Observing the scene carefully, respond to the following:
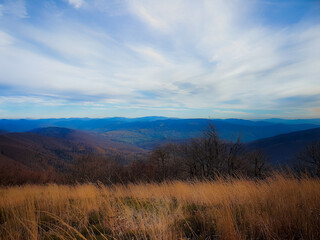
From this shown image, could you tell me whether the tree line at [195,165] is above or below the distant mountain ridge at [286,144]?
above

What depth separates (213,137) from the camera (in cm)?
1393

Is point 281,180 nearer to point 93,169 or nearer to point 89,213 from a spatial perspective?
point 89,213

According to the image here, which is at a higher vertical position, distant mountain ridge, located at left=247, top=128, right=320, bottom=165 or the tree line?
the tree line

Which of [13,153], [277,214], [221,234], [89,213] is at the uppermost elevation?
[277,214]

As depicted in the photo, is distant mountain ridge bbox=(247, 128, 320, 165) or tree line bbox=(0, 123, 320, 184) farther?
distant mountain ridge bbox=(247, 128, 320, 165)

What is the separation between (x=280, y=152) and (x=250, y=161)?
407 feet

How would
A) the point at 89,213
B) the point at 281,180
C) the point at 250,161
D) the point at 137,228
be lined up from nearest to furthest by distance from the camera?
the point at 137,228
the point at 89,213
the point at 281,180
the point at 250,161

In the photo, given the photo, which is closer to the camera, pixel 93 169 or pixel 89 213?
pixel 89 213

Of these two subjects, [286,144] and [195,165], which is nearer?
[195,165]

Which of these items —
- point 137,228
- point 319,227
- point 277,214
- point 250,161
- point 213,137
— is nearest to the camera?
point 319,227

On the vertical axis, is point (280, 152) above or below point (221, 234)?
below

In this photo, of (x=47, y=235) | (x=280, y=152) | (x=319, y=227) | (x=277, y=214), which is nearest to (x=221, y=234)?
(x=277, y=214)

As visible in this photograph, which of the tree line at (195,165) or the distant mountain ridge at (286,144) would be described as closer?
the tree line at (195,165)

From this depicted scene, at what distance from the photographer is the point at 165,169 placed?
88.5 feet
